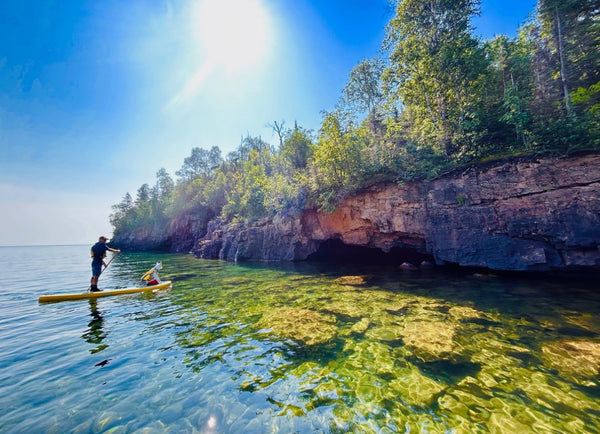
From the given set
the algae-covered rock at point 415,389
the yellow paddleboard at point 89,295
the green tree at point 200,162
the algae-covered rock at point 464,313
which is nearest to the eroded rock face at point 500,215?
the algae-covered rock at point 464,313

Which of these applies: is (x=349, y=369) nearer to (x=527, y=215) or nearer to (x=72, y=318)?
(x=72, y=318)

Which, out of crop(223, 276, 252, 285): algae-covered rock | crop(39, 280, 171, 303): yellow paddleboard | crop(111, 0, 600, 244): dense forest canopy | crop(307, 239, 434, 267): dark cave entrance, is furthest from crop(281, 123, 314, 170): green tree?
crop(39, 280, 171, 303): yellow paddleboard

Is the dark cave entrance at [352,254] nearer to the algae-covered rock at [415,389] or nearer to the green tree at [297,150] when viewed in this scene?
the green tree at [297,150]

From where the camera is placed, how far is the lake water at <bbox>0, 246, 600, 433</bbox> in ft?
11.4

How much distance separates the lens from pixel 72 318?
8398mm

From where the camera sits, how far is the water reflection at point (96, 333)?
6.08 metres

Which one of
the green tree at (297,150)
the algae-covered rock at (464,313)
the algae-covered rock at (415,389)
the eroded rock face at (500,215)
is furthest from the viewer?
the green tree at (297,150)

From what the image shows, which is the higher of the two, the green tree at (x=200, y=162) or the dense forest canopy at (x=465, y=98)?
the green tree at (x=200, y=162)

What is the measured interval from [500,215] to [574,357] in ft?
30.0

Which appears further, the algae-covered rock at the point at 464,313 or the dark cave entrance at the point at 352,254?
the dark cave entrance at the point at 352,254

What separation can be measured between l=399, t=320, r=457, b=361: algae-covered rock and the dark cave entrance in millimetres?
15277

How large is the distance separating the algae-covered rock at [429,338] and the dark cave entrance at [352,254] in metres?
15.3

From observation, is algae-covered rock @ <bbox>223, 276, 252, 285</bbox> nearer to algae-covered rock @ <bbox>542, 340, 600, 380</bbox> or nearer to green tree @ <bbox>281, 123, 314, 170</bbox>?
algae-covered rock @ <bbox>542, 340, 600, 380</bbox>

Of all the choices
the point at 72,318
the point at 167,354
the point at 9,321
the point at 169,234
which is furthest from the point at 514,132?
the point at 169,234
